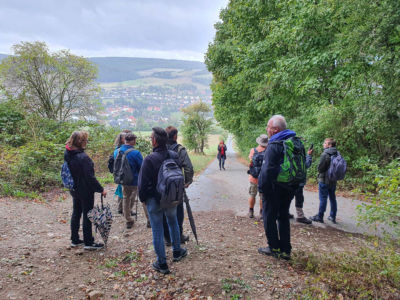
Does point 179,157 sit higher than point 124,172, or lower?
higher

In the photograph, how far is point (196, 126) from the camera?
4119cm

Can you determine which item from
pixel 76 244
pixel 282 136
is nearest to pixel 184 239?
pixel 76 244

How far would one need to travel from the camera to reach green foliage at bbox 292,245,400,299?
2731 millimetres

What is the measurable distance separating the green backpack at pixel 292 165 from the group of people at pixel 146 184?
1.56 metres

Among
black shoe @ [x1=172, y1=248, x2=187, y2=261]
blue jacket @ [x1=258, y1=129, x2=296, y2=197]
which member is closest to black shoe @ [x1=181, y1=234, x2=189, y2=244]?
black shoe @ [x1=172, y1=248, x2=187, y2=261]

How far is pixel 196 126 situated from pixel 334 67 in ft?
105

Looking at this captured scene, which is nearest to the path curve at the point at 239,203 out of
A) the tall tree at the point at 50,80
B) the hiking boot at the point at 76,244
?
the hiking boot at the point at 76,244

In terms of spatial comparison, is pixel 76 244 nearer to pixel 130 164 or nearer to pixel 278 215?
pixel 130 164

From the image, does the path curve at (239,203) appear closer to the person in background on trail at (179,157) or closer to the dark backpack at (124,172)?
the person in background on trail at (179,157)

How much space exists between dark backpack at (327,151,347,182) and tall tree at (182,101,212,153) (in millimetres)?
35538

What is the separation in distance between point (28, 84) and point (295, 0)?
17.1 meters

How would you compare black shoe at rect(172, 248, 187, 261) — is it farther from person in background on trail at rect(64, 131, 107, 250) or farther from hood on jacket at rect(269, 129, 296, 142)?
hood on jacket at rect(269, 129, 296, 142)

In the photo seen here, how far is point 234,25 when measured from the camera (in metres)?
14.4

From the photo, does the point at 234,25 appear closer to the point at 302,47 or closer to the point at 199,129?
the point at 302,47
